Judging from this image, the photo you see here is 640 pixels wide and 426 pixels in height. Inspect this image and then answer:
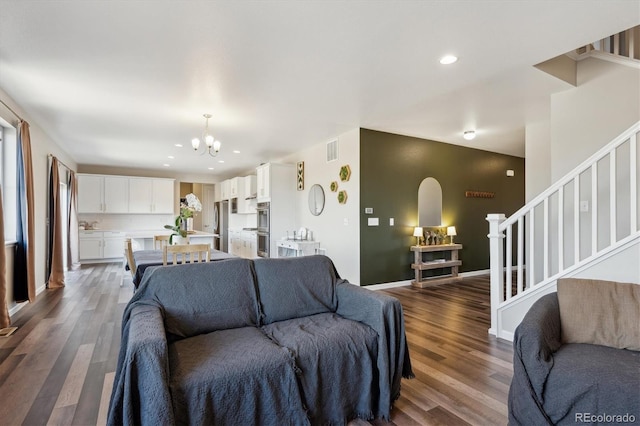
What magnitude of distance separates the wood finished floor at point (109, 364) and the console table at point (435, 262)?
3.12ft

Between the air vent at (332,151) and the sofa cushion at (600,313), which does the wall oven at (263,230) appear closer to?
the air vent at (332,151)

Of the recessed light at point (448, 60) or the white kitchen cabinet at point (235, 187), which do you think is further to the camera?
the white kitchen cabinet at point (235, 187)

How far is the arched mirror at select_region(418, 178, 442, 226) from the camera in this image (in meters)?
5.70

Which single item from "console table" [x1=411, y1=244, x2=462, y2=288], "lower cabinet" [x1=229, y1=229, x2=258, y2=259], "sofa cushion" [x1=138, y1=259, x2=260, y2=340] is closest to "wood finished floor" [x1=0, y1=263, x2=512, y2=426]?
"sofa cushion" [x1=138, y1=259, x2=260, y2=340]

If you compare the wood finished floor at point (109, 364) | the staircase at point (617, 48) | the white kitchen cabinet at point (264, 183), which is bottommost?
the wood finished floor at point (109, 364)

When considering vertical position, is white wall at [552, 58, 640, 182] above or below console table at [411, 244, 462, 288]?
above

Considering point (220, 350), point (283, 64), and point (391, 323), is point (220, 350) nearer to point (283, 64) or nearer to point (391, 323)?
point (391, 323)

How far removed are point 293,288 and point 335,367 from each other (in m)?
0.65

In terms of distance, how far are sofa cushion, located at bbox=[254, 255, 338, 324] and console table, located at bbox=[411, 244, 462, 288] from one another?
3.29 m

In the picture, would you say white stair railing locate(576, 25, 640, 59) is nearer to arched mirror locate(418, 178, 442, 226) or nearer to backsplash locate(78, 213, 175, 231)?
arched mirror locate(418, 178, 442, 226)

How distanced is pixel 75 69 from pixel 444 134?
197 inches

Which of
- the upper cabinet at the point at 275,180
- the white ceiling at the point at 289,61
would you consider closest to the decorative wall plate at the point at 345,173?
the white ceiling at the point at 289,61

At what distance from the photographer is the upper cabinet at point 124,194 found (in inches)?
315

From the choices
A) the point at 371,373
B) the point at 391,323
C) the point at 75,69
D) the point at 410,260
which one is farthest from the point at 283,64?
the point at 410,260
